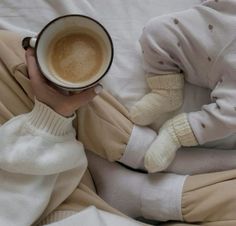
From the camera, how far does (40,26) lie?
107 centimetres

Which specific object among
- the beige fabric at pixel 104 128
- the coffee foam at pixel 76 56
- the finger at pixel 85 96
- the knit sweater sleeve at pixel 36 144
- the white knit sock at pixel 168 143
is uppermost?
the coffee foam at pixel 76 56

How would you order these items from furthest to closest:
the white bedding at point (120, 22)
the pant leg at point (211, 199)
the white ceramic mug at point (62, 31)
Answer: the white bedding at point (120, 22) → the pant leg at point (211, 199) → the white ceramic mug at point (62, 31)

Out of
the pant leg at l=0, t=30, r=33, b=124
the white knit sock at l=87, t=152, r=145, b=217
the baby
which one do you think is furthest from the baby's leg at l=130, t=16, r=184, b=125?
the pant leg at l=0, t=30, r=33, b=124

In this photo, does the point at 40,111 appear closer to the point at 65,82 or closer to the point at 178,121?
the point at 65,82

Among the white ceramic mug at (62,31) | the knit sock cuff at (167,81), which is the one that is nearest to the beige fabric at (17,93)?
the white ceramic mug at (62,31)

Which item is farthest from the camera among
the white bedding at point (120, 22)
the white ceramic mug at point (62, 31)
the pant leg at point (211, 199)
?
the white bedding at point (120, 22)

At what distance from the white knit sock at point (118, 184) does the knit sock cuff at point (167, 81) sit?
19 centimetres

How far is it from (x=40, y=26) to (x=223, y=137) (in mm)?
464

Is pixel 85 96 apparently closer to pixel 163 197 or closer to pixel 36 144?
pixel 36 144

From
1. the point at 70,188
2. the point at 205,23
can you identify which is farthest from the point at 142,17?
the point at 70,188

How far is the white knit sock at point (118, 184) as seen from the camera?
3.26 ft

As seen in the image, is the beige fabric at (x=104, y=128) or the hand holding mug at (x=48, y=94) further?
the beige fabric at (x=104, y=128)

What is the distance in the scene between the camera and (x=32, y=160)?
0.87 m

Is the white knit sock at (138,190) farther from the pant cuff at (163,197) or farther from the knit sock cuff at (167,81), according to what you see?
the knit sock cuff at (167,81)
